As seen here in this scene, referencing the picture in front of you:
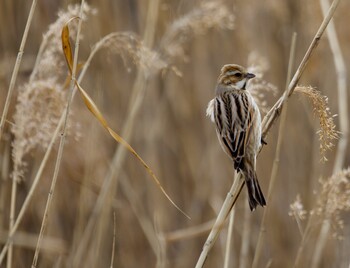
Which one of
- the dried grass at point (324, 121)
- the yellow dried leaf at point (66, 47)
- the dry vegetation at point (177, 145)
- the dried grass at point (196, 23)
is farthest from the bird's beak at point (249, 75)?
the dry vegetation at point (177, 145)

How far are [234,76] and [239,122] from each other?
0.27 metres

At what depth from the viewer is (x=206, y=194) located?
4199 mm

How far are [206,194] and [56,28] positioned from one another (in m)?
2.11

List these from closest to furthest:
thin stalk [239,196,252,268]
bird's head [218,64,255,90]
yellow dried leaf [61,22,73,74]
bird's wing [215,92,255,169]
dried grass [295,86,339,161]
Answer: dried grass [295,86,339,161] < yellow dried leaf [61,22,73,74] < bird's wing [215,92,255,169] < bird's head [218,64,255,90] < thin stalk [239,196,252,268]

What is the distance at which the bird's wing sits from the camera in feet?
8.44

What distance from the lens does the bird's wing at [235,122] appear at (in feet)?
8.44

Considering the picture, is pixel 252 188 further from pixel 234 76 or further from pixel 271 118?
pixel 234 76

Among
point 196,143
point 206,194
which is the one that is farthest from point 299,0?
point 206,194

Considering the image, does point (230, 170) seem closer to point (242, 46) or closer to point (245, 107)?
point (242, 46)

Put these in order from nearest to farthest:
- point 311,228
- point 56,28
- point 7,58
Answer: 1. point 311,228
2. point 56,28
3. point 7,58

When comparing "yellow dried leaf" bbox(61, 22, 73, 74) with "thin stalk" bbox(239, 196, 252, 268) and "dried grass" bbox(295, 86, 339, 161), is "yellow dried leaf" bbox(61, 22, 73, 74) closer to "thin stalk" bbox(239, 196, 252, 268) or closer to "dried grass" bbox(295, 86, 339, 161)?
"dried grass" bbox(295, 86, 339, 161)

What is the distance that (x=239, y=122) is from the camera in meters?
2.63

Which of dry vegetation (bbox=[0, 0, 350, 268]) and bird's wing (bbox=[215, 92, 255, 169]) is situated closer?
bird's wing (bbox=[215, 92, 255, 169])

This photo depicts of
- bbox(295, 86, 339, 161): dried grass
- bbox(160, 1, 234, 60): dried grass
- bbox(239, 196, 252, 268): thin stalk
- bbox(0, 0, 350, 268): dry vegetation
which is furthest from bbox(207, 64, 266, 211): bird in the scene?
bbox(0, 0, 350, 268): dry vegetation
